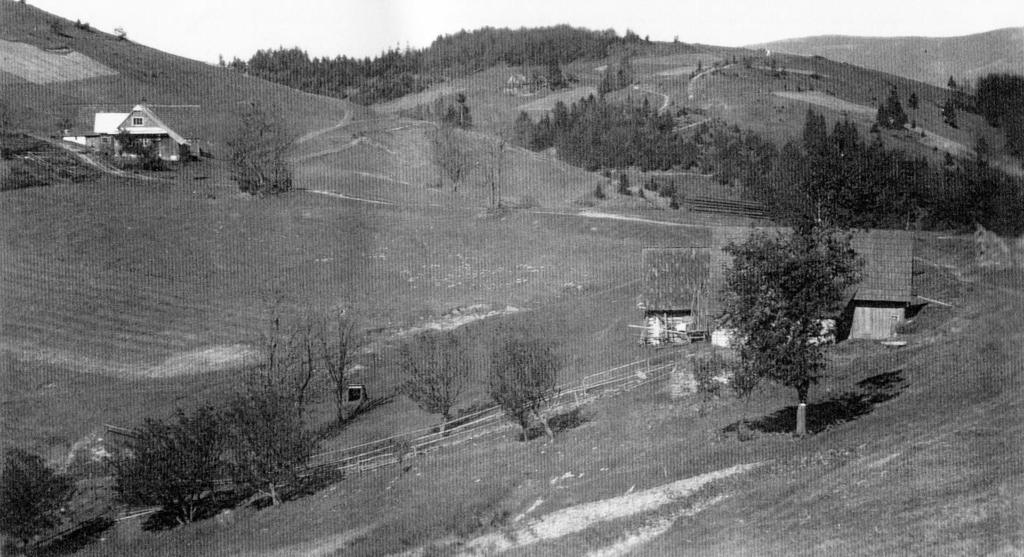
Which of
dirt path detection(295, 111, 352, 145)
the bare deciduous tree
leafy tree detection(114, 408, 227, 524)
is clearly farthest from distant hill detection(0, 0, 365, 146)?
leafy tree detection(114, 408, 227, 524)

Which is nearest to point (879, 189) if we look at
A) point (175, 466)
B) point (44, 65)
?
point (175, 466)

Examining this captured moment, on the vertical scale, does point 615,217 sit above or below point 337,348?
above

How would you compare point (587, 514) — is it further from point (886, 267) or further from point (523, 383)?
point (886, 267)

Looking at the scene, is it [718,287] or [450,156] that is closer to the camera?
[718,287]

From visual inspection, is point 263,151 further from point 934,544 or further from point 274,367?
point 934,544

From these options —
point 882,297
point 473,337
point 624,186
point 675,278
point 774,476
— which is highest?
point 624,186

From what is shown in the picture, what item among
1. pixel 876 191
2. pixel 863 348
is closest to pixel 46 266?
pixel 863 348

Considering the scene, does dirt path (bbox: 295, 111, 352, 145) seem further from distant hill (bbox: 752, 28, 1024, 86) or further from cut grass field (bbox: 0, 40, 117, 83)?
distant hill (bbox: 752, 28, 1024, 86)
